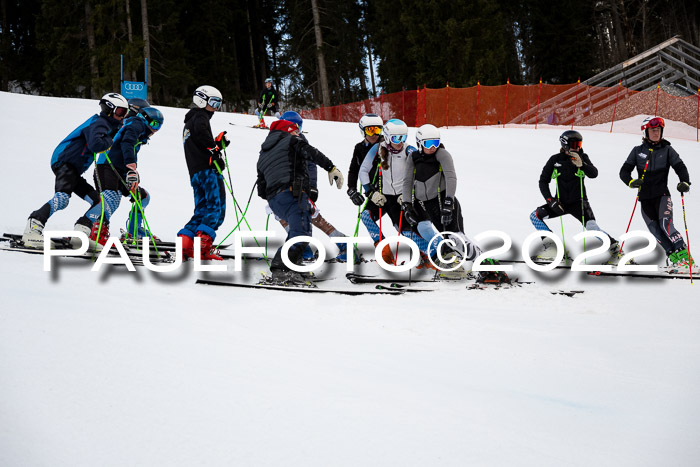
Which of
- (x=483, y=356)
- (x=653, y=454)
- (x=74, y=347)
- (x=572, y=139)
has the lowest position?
(x=653, y=454)

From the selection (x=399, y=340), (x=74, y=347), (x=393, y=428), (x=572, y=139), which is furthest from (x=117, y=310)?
(x=572, y=139)

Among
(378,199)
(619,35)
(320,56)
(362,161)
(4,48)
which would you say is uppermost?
(4,48)

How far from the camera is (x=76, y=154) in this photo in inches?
272

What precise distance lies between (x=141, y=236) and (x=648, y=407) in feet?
21.1

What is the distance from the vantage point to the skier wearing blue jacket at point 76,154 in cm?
664

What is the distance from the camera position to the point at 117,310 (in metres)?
4.53

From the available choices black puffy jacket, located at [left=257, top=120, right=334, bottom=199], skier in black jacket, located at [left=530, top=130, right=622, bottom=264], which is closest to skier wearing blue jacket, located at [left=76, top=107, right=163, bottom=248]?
black puffy jacket, located at [left=257, top=120, right=334, bottom=199]

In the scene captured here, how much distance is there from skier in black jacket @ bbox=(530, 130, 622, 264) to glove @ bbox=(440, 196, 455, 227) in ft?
5.06

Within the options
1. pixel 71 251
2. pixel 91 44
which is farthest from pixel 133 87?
pixel 91 44

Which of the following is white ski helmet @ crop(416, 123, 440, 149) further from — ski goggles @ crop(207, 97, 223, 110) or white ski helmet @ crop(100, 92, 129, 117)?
white ski helmet @ crop(100, 92, 129, 117)

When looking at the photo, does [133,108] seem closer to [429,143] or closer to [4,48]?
[429,143]

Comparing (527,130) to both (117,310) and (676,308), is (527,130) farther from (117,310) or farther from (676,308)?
(117,310)

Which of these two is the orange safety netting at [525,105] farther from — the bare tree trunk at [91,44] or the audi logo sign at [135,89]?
the bare tree trunk at [91,44]

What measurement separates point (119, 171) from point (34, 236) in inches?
49.2
